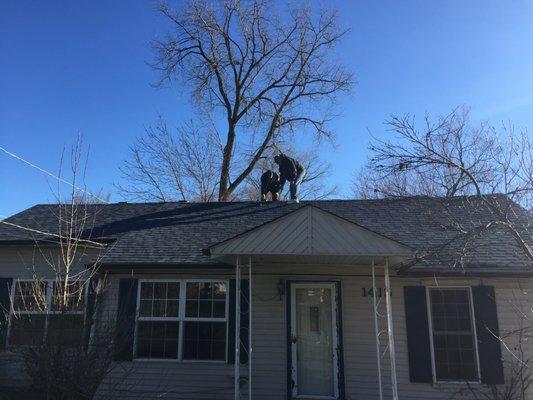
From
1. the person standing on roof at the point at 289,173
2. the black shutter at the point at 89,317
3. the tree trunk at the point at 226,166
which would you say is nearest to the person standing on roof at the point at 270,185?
the person standing on roof at the point at 289,173

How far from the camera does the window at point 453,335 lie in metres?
9.41

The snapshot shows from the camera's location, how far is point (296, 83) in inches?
1026

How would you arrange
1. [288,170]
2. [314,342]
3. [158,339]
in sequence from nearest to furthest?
[314,342], [158,339], [288,170]

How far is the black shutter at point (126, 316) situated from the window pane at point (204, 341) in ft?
3.47

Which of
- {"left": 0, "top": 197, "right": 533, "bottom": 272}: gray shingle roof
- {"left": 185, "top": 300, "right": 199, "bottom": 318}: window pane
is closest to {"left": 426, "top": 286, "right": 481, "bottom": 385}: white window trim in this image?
{"left": 0, "top": 197, "right": 533, "bottom": 272}: gray shingle roof

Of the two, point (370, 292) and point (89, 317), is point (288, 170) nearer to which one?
point (370, 292)

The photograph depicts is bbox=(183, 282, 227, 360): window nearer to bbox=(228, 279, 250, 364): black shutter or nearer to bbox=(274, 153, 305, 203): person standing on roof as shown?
bbox=(228, 279, 250, 364): black shutter

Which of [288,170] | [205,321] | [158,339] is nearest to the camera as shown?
[205,321]

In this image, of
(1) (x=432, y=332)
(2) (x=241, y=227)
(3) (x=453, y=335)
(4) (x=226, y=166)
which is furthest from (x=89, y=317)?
(4) (x=226, y=166)

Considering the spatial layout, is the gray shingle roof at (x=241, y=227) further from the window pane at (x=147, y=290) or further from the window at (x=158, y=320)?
the window at (x=158, y=320)

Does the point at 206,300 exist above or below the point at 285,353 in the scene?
above

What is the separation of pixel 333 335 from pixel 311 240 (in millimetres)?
2433

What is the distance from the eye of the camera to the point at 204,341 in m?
10.1

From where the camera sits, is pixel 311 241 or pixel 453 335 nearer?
pixel 311 241
